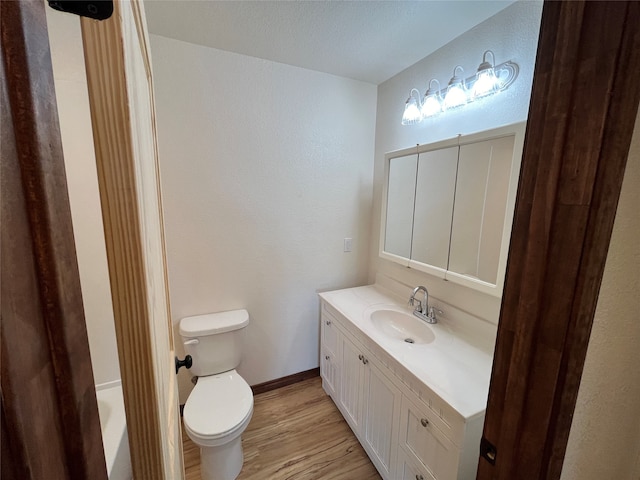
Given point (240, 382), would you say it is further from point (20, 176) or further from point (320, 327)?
point (20, 176)

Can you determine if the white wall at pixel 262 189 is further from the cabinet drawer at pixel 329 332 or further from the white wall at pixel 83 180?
the white wall at pixel 83 180

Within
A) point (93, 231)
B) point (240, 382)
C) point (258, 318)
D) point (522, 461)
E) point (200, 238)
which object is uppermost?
point (93, 231)

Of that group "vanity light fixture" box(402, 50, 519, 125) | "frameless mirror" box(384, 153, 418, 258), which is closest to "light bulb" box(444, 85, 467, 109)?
"vanity light fixture" box(402, 50, 519, 125)

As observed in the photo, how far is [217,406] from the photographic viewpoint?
4.81 feet

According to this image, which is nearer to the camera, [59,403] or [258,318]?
[59,403]

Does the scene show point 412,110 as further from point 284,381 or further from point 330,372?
point 284,381

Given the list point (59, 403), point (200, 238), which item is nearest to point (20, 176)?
point (59, 403)

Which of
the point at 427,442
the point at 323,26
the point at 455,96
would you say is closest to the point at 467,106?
the point at 455,96

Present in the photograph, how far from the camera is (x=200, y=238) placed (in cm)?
175

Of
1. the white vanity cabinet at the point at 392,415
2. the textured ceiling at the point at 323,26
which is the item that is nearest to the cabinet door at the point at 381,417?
the white vanity cabinet at the point at 392,415

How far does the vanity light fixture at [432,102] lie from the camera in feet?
5.10

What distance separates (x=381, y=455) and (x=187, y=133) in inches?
84.5

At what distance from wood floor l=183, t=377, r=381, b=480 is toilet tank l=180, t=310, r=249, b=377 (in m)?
0.46

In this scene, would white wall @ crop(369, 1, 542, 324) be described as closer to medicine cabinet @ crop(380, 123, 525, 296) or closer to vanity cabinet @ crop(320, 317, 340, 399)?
medicine cabinet @ crop(380, 123, 525, 296)
